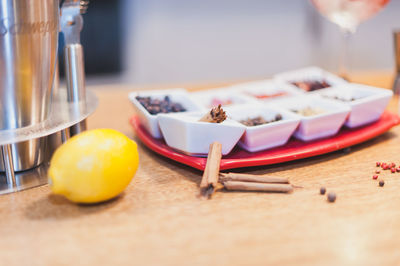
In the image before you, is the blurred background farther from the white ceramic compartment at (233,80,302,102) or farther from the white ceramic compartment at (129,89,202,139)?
the white ceramic compartment at (129,89,202,139)

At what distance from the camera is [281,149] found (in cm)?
92

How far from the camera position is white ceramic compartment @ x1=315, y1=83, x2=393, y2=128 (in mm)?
1016

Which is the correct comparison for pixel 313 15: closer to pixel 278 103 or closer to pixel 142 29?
pixel 142 29

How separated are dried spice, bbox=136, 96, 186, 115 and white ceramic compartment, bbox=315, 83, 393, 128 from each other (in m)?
0.35

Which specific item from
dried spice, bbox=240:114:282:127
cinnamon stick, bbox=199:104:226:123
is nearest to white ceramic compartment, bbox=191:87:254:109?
dried spice, bbox=240:114:282:127

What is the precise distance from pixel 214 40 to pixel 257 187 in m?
1.65

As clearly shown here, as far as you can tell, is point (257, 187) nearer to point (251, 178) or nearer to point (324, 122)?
point (251, 178)

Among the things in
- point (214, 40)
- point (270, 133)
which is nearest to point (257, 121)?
point (270, 133)

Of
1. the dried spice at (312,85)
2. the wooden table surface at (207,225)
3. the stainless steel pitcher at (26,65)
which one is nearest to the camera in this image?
the wooden table surface at (207,225)

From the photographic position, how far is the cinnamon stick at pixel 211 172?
2.51 ft

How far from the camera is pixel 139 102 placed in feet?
3.33

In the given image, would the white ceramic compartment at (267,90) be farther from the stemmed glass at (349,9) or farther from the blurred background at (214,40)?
the blurred background at (214,40)

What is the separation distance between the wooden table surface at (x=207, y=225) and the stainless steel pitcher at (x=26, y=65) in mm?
111

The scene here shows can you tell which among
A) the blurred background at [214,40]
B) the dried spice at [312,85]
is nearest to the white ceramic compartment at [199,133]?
the dried spice at [312,85]
